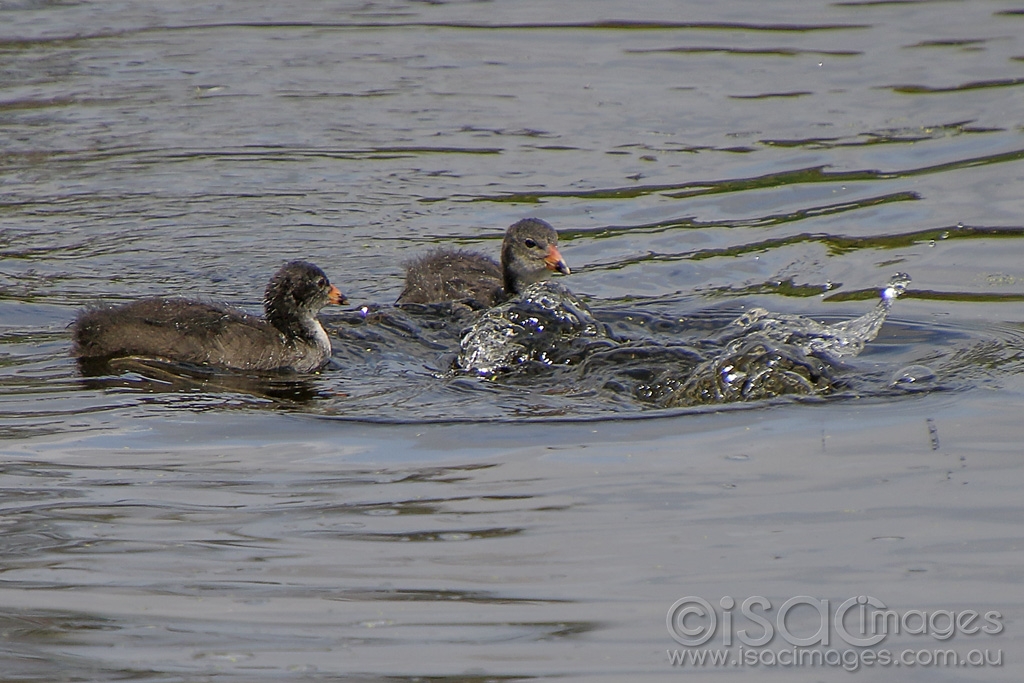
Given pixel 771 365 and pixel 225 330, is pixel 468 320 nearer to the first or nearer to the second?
pixel 225 330

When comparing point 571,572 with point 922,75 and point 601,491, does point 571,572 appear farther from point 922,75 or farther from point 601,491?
point 922,75


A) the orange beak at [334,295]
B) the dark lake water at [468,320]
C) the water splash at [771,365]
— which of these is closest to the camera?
the dark lake water at [468,320]

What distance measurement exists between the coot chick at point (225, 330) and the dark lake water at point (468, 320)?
0.18m

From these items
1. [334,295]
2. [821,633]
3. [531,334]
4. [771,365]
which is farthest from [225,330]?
[821,633]

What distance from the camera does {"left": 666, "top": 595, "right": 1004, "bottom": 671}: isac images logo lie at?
4.46m

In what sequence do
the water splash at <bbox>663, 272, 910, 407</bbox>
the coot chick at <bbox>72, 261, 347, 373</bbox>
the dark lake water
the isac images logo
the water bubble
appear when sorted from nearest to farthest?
the isac images logo
the dark lake water
the water splash at <bbox>663, 272, 910, 407</bbox>
the water bubble
the coot chick at <bbox>72, 261, 347, 373</bbox>

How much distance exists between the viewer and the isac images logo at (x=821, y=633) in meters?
4.46

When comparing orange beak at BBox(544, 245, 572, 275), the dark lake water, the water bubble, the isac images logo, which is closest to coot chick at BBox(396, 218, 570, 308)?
orange beak at BBox(544, 245, 572, 275)

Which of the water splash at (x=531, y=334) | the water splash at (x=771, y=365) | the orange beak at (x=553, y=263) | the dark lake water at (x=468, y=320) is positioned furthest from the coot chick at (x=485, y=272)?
the water splash at (x=771, y=365)

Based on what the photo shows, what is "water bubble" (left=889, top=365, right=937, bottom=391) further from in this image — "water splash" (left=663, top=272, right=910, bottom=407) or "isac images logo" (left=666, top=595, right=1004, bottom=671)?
"isac images logo" (left=666, top=595, right=1004, bottom=671)

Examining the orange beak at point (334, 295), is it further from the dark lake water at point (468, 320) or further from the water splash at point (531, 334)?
the water splash at point (531, 334)

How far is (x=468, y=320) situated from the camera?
Result: 31.1 feet

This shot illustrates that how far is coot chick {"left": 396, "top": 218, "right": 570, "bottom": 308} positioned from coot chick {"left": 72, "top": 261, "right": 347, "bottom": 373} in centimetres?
77

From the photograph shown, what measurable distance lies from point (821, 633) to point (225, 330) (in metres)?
4.95
